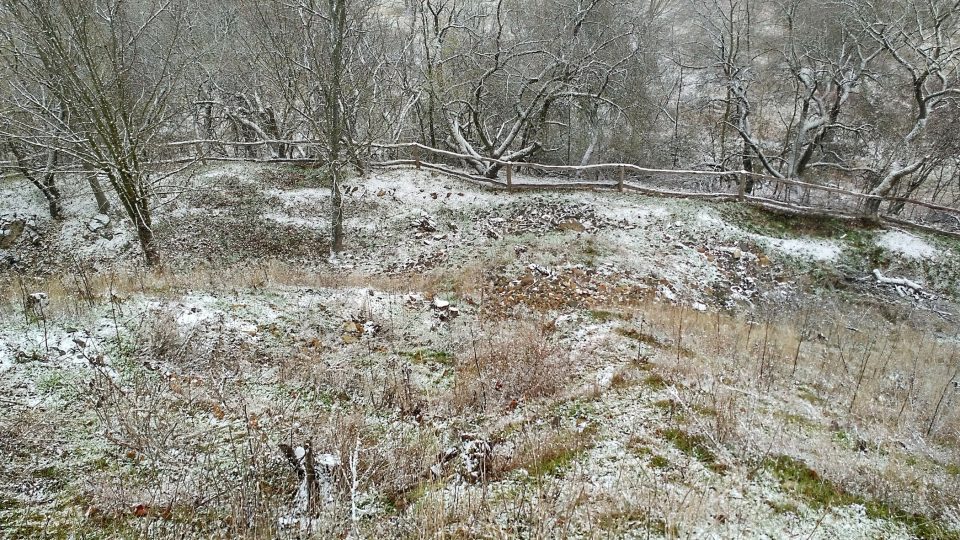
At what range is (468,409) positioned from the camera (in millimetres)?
5668

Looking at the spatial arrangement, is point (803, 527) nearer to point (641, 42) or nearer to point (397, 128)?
point (397, 128)

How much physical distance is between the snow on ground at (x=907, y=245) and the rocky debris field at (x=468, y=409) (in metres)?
2.33

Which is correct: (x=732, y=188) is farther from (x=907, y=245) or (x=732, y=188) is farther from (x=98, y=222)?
(x=98, y=222)

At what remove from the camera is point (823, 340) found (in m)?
9.71

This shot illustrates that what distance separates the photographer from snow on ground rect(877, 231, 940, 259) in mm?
14191

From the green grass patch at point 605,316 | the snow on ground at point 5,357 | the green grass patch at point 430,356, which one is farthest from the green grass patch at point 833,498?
the snow on ground at point 5,357

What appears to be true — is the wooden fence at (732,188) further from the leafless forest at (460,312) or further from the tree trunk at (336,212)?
the tree trunk at (336,212)

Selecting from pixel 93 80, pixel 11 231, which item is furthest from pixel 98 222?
pixel 93 80

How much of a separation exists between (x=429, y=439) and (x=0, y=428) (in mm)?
3794

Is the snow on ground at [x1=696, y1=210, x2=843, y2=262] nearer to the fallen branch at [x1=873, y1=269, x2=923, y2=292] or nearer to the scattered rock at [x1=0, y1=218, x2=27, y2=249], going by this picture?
the fallen branch at [x1=873, y1=269, x2=923, y2=292]

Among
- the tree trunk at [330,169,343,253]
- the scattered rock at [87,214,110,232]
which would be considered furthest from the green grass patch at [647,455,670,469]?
the scattered rock at [87,214,110,232]

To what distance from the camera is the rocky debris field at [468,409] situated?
3.94 meters

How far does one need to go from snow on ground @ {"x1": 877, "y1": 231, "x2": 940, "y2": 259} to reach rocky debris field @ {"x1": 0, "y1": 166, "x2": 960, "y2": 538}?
2330mm

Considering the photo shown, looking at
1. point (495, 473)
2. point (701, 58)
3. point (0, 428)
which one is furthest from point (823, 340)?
point (701, 58)
